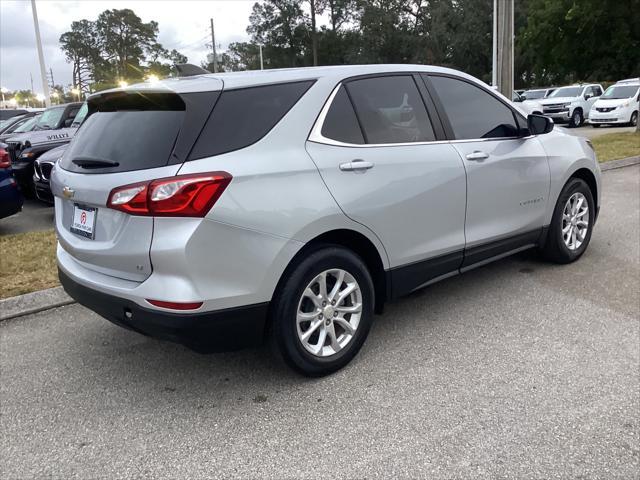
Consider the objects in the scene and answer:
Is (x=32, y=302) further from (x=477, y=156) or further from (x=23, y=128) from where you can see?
(x=23, y=128)

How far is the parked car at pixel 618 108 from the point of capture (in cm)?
2072

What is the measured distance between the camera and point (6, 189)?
686cm

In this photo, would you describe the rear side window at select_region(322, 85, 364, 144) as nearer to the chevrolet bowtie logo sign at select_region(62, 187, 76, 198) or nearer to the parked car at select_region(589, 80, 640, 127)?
the chevrolet bowtie logo sign at select_region(62, 187, 76, 198)

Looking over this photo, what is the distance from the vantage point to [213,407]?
303 centimetres

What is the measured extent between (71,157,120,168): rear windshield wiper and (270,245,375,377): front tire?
108 cm

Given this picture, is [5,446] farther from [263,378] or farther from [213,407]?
[263,378]

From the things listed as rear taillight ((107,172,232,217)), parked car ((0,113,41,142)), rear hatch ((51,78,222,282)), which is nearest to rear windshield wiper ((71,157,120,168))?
rear hatch ((51,78,222,282))

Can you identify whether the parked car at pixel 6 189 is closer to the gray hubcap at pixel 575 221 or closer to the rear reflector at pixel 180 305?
the rear reflector at pixel 180 305

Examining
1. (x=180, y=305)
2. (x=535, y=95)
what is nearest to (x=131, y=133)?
(x=180, y=305)

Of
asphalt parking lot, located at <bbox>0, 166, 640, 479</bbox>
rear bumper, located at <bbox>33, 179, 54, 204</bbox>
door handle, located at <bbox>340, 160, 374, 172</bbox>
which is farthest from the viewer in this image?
rear bumper, located at <bbox>33, 179, 54, 204</bbox>

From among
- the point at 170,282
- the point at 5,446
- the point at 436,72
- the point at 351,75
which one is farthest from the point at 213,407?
the point at 436,72

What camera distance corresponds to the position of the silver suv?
2.72 meters

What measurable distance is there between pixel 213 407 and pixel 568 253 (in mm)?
3469

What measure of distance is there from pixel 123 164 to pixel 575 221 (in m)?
3.92
